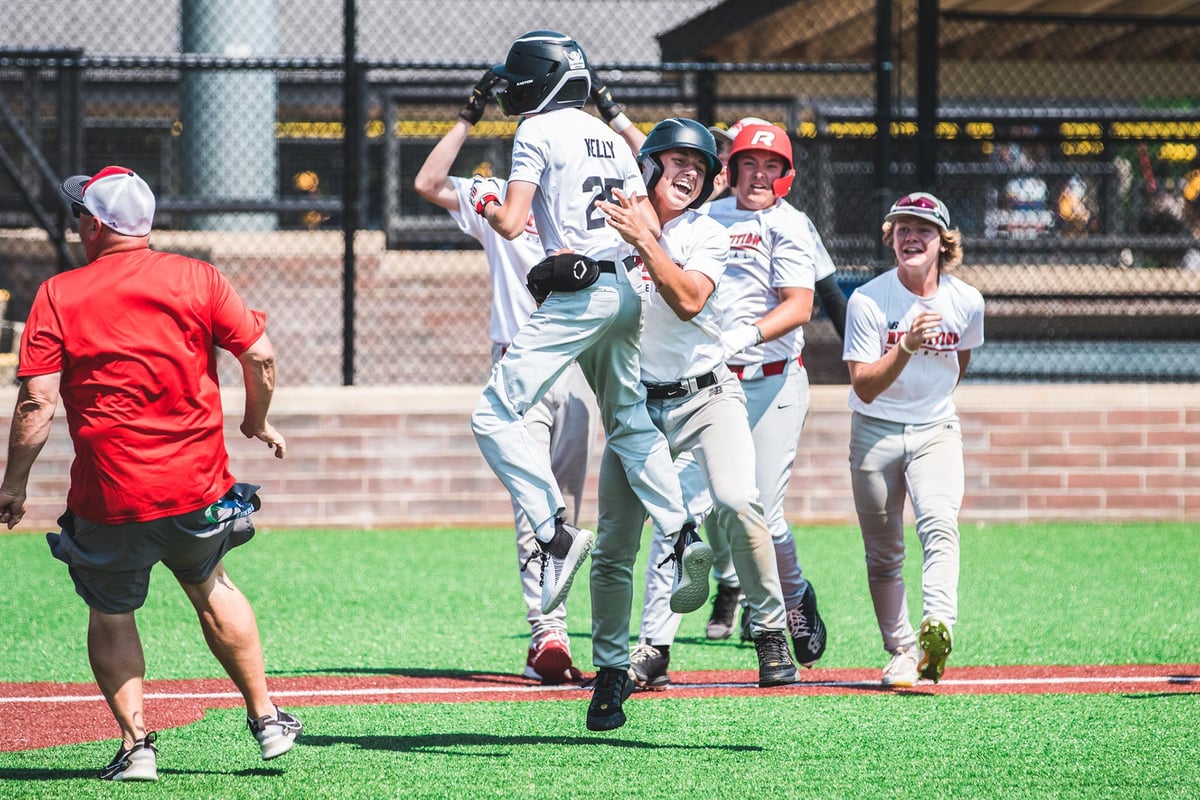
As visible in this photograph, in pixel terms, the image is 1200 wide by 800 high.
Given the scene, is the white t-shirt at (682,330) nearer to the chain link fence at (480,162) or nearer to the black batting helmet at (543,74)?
the black batting helmet at (543,74)

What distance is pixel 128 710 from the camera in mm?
4629

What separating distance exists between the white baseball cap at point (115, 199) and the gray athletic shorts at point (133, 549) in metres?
0.87

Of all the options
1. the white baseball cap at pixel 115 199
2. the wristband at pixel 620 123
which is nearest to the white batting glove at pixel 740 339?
the wristband at pixel 620 123

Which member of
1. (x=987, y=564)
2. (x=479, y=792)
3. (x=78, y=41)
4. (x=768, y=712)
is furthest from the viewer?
(x=78, y=41)

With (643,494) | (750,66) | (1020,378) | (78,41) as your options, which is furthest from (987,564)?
(78,41)

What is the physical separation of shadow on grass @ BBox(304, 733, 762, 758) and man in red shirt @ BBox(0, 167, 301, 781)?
499 millimetres

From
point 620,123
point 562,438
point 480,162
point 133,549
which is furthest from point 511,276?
point 480,162

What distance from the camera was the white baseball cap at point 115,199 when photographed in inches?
176

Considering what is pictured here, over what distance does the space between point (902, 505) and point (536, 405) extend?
1.56m

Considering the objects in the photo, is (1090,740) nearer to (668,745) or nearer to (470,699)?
(668,745)

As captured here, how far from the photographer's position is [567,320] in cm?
496

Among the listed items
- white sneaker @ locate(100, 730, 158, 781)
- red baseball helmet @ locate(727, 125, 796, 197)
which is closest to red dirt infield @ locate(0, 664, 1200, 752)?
A: white sneaker @ locate(100, 730, 158, 781)

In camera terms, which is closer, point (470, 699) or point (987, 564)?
point (470, 699)

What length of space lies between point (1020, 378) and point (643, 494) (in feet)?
21.6
